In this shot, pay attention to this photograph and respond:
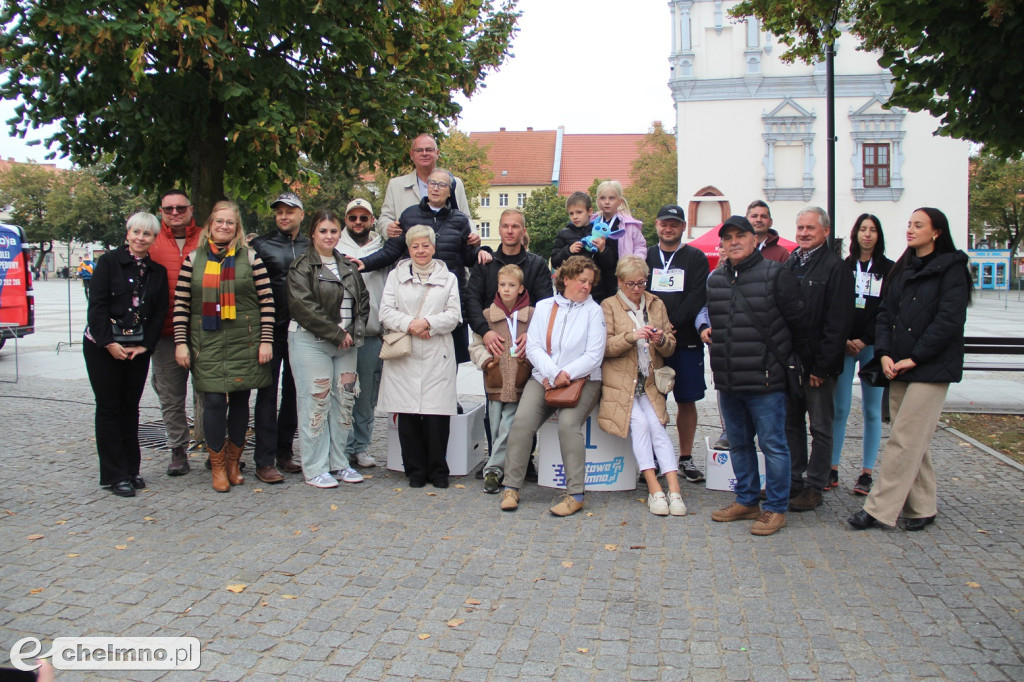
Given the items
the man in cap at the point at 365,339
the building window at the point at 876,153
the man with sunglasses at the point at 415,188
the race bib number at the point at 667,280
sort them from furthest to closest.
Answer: the building window at the point at 876,153, the man with sunglasses at the point at 415,188, the man in cap at the point at 365,339, the race bib number at the point at 667,280

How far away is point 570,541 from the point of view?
520cm

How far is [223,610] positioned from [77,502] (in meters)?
2.47

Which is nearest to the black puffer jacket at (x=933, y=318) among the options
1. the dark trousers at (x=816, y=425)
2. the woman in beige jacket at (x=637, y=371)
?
the dark trousers at (x=816, y=425)

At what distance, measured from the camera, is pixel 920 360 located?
17.0ft

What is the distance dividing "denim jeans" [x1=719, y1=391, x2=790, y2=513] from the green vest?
11.2 ft

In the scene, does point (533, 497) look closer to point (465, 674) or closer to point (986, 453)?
point (465, 674)

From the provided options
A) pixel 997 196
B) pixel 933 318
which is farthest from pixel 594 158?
pixel 933 318

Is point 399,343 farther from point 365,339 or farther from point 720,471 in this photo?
point 720,471

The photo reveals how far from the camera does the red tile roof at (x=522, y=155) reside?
79.6 meters

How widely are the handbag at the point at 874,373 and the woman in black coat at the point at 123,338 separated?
5.14 meters

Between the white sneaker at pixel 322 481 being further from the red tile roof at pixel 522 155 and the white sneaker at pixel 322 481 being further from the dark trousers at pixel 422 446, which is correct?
the red tile roof at pixel 522 155

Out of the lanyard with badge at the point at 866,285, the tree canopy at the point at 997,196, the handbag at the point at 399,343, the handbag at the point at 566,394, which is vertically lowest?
the handbag at the point at 566,394

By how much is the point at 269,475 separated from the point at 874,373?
4.56 m

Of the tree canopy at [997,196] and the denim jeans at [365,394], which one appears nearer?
the denim jeans at [365,394]
